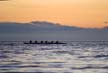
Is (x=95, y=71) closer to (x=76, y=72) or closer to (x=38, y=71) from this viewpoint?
(x=76, y=72)

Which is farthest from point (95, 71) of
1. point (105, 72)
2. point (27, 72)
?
point (27, 72)

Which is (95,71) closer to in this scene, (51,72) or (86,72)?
(86,72)

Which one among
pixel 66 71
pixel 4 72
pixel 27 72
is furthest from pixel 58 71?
pixel 4 72

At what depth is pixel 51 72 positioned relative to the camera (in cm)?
3997

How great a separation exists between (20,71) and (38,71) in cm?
207

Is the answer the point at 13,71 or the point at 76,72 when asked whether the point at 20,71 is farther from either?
the point at 76,72

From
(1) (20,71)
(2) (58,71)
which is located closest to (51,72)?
(2) (58,71)

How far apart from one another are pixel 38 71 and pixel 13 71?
2.88 meters

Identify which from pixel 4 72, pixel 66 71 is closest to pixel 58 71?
Result: pixel 66 71

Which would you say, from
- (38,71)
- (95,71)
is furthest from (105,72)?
(38,71)

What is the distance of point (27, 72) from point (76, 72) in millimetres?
5530

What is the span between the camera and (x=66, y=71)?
134 ft

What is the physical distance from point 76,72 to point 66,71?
5.14ft

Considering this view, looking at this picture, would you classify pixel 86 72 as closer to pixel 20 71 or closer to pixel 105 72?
pixel 105 72
